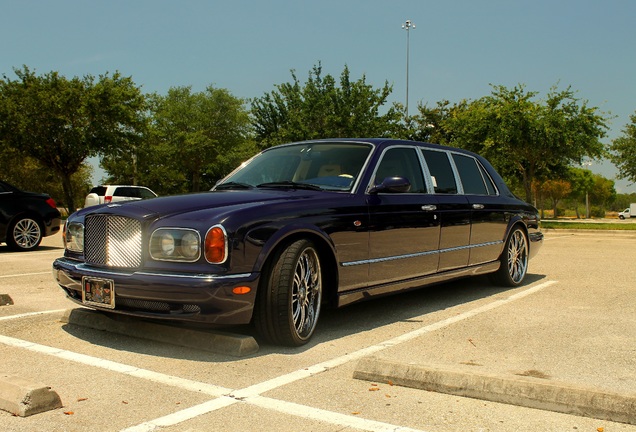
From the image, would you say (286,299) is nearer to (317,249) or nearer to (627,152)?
(317,249)

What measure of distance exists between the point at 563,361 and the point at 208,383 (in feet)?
7.86

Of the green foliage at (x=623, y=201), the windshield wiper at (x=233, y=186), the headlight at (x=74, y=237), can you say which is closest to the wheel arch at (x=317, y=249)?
the windshield wiper at (x=233, y=186)

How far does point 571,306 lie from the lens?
22.5ft

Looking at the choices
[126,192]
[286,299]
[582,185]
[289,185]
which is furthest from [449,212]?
[582,185]

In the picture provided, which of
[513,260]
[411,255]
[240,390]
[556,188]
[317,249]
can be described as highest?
[556,188]

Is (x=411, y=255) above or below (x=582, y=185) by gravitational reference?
below

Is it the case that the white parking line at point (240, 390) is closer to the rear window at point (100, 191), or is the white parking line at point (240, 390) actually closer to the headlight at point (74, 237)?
the headlight at point (74, 237)

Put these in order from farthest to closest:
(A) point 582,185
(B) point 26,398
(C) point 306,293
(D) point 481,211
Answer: (A) point 582,185 → (D) point 481,211 → (C) point 306,293 → (B) point 26,398

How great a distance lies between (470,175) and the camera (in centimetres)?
777

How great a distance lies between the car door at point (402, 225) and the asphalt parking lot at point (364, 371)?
49 centimetres

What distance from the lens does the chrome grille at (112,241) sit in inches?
188

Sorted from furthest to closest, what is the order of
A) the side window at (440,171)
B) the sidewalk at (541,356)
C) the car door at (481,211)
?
the car door at (481,211) < the side window at (440,171) < the sidewalk at (541,356)

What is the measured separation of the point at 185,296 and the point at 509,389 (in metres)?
2.15

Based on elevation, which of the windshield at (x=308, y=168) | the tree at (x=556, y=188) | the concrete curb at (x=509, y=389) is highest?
the tree at (x=556, y=188)
